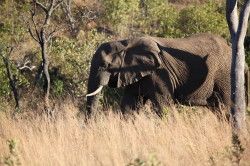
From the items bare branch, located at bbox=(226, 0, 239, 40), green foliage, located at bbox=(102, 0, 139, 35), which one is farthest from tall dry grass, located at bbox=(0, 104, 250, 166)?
green foliage, located at bbox=(102, 0, 139, 35)

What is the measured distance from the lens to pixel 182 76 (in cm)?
1281

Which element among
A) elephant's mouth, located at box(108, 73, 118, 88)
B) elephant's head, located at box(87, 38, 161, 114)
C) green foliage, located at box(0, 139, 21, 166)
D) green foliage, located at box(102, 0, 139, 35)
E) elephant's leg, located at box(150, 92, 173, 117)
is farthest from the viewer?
green foliage, located at box(102, 0, 139, 35)

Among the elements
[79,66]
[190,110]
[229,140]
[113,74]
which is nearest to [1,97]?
[79,66]

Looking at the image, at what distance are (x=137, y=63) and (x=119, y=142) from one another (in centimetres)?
500

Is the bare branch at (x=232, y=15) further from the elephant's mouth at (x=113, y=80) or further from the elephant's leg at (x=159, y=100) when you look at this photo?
→ the elephant's mouth at (x=113, y=80)

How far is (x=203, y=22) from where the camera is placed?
82.2ft

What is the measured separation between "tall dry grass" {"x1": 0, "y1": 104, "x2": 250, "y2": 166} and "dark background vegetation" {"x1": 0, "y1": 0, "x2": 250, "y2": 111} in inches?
189

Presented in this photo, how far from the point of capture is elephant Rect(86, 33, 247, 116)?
12.6 metres

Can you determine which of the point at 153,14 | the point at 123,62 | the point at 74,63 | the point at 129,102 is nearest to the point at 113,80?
the point at 123,62

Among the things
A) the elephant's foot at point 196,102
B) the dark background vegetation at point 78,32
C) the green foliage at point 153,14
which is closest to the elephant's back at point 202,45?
the elephant's foot at point 196,102

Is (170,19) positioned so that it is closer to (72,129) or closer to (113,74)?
(113,74)

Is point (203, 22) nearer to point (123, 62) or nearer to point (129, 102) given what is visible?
point (123, 62)

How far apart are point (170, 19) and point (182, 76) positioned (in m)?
16.1

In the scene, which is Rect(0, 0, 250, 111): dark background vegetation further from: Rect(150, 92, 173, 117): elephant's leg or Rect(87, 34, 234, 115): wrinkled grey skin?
Rect(150, 92, 173, 117): elephant's leg
